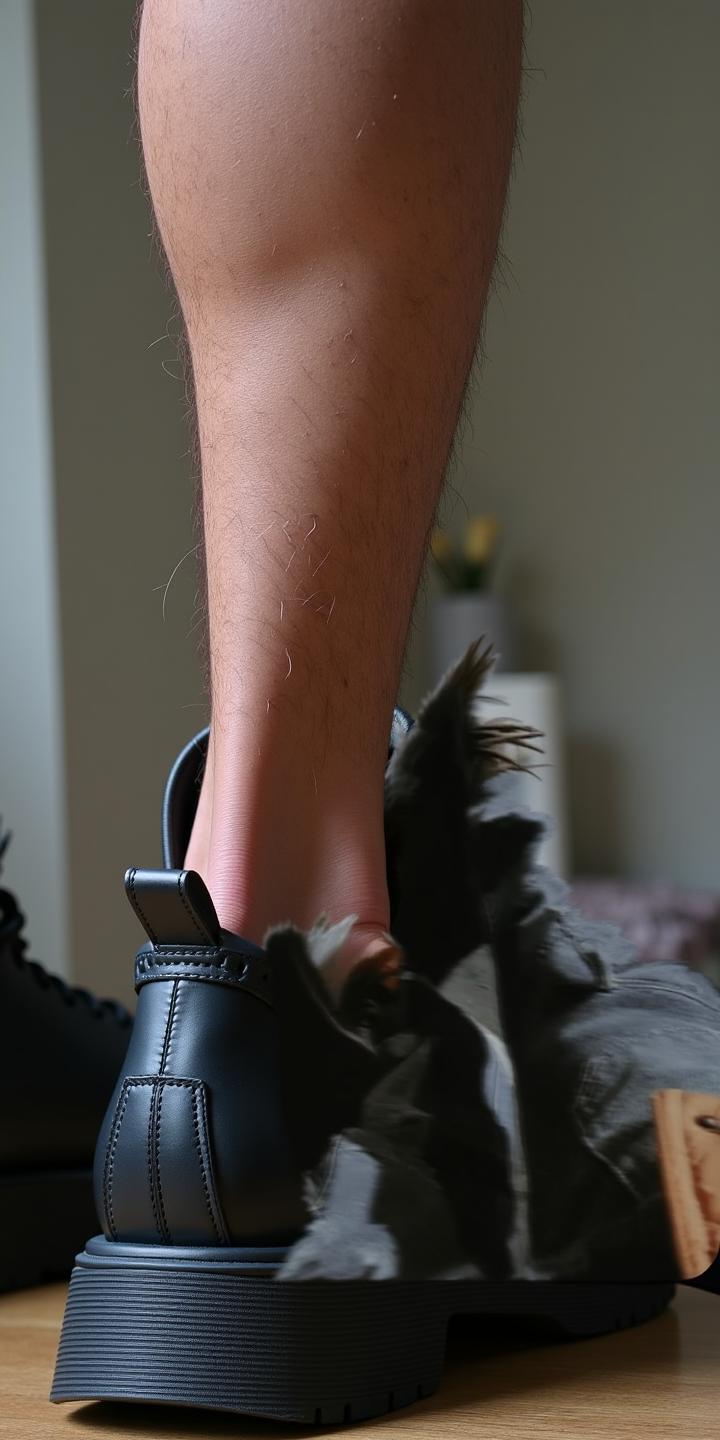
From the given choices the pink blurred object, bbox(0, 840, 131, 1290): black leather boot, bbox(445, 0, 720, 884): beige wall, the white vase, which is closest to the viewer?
bbox(0, 840, 131, 1290): black leather boot

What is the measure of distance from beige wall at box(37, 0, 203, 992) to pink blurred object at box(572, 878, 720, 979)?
1312 mm

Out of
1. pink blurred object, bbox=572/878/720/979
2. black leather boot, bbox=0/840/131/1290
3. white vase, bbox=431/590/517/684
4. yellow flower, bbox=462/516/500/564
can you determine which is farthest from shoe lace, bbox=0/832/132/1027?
yellow flower, bbox=462/516/500/564

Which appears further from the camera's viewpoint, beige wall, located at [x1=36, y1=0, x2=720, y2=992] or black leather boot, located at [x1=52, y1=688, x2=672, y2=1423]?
beige wall, located at [x1=36, y1=0, x2=720, y2=992]

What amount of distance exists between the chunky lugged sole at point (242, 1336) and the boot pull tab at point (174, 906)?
0.32ft

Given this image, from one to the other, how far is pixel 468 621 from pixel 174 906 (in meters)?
3.75

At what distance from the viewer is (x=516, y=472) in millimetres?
4551

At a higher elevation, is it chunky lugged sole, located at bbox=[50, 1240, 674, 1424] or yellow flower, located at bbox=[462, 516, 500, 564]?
yellow flower, located at bbox=[462, 516, 500, 564]

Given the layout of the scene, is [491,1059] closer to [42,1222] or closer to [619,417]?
[42,1222]

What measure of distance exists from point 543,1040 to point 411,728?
0.13 metres

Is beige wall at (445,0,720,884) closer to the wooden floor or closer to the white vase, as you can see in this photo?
the white vase

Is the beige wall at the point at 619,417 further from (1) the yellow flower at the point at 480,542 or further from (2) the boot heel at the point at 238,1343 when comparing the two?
(2) the boot heel at the point at 238,1343

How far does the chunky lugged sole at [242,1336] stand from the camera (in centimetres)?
42

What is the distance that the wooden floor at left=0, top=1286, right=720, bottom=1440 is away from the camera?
0.44 meters

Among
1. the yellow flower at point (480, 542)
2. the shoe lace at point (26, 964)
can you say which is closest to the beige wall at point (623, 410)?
the yellow flower at point (480, 542)
